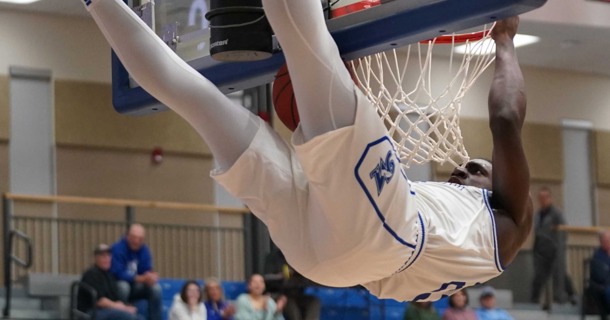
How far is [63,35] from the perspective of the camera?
49.0 ft

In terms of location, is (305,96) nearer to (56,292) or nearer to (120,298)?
(120,298)

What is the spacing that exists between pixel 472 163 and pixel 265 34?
3.79 ft

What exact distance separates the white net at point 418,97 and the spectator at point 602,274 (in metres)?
8.62

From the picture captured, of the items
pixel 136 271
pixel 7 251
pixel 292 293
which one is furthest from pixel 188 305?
pixel 7 251

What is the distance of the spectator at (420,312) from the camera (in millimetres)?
11711

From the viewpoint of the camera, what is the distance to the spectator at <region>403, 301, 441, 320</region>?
11.7 m

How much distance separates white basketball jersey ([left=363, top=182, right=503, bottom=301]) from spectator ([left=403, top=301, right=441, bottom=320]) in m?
7.21

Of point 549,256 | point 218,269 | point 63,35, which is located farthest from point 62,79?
point 549,256

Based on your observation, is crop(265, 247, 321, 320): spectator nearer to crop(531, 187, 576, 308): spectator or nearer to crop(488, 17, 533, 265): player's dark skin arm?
crop(531, 187, 576, 308): spectator

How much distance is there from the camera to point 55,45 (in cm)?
1489

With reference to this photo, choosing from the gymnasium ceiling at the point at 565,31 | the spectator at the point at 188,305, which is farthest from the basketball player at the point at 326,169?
the gymnasium ceiling at the point at 565,31

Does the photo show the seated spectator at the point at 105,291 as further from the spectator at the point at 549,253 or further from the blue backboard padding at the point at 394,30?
the blue backboard padding at the point at 394,30

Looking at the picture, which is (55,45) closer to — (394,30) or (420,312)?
(420,312)

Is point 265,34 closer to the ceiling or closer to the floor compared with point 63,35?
closer to the floor
